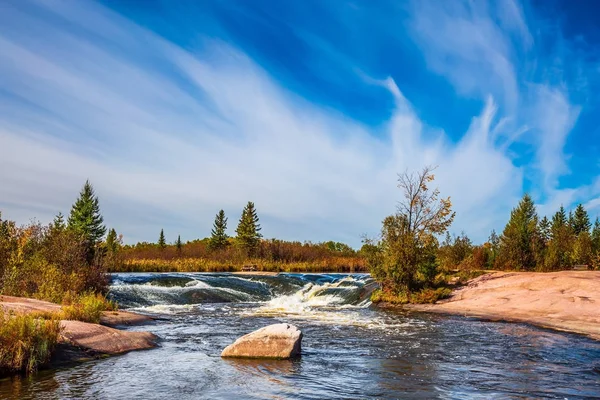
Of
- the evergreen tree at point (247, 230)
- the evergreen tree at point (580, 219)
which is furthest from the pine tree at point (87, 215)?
the evergreen tree at point (580, 219)

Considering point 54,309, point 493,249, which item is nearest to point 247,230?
point 493,249

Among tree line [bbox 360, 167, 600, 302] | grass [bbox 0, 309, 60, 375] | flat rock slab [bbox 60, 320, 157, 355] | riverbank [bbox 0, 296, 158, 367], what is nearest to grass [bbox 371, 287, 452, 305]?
tree line [bbox 360, 167, 600, 302]

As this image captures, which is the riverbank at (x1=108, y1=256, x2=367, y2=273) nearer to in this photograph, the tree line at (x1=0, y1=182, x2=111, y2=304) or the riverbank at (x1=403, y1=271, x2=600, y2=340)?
the tree line at (x1=0, y1=182, x2=111, y2=304)

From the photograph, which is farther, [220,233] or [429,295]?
[220,233]

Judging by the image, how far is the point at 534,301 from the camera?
1917 cm

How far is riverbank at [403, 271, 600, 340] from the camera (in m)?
16.5

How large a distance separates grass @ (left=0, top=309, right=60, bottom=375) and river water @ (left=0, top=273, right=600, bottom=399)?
37 cm

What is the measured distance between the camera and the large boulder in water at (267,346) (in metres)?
10.8

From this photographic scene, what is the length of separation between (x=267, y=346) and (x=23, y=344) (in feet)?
16.1

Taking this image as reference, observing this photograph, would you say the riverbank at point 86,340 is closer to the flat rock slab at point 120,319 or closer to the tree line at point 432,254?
the flat rock slab at point 120,319

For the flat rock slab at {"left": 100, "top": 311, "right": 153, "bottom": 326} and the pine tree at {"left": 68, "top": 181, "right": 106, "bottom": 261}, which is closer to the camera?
the flat rock slab at {"left": 100, "top": 311, "right": 153, "bottom": 326}

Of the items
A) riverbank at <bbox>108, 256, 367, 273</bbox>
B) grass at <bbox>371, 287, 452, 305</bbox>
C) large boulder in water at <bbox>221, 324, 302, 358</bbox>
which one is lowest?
large boulder in water at <bbox>221, 324, 302, 358</bbox>

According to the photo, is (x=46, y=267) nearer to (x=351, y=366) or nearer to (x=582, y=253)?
(x=351, y=366)

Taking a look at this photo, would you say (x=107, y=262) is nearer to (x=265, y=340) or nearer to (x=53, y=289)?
(x=53, y=289)
